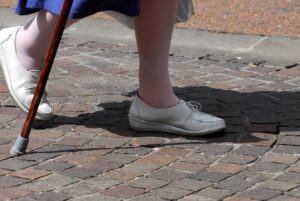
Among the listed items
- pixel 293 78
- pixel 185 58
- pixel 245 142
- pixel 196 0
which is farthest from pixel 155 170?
pixel 196 0

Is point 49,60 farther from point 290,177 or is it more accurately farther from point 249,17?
point 249,17

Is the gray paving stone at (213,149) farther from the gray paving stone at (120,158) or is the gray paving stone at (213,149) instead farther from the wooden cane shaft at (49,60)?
the wooden cane shaft at (49,60)

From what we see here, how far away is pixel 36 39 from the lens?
435 cm

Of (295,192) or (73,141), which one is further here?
(73,141)

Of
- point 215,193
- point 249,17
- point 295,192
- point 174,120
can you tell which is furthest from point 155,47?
point 249,17

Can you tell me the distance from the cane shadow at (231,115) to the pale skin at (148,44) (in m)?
0.21

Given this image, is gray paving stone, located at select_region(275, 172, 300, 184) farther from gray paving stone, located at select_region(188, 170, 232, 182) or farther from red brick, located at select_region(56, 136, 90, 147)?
red brick, located at select_region(56, 136, 90, 147)

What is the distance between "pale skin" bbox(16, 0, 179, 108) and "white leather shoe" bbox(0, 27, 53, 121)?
0.03 m

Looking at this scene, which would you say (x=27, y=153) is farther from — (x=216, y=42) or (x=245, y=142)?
(x=216, y=42)

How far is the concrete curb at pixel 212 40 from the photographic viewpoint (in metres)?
5.96

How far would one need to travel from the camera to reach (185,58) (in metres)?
5.86

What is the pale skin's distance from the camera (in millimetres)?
4129

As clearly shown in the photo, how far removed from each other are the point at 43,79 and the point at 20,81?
0.52 meters

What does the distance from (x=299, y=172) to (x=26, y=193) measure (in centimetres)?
114
